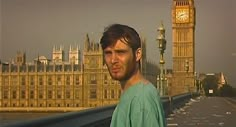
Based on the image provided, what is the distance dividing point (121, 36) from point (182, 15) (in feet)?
314

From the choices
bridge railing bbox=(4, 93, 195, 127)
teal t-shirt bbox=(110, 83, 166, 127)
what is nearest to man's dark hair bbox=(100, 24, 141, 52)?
teal t-shirt bbox=(110, 83, 166, 127)

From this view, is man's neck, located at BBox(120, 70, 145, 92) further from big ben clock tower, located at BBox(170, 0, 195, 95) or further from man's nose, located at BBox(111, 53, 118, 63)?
big ben clock tower, located at BBox(170, 0, 195, 95)

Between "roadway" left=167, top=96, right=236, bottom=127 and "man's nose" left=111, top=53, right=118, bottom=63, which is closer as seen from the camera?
"man's nose" left=111, top=53, right=118, bottom=63

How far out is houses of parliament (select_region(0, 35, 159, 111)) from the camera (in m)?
88.8

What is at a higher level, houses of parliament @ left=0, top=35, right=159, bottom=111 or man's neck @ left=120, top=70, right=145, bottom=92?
man's neck @ left=120, top=70, right=145, bottom=92

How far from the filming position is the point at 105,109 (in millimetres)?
8797

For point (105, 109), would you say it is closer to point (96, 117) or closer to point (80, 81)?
point (96, 117)

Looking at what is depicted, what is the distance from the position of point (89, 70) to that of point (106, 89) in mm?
4312

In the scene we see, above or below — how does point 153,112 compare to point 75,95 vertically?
above

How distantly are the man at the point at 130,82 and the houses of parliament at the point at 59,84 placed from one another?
82962 mm

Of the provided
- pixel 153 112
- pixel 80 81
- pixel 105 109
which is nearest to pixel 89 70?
pixel 80 81

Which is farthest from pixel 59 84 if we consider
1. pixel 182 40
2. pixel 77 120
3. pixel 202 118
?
pixel 77 120

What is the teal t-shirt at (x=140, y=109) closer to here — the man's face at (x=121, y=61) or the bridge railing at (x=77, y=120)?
the man's face at (x=121, y=61)

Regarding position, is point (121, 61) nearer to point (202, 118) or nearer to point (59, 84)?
point (202, 118)
